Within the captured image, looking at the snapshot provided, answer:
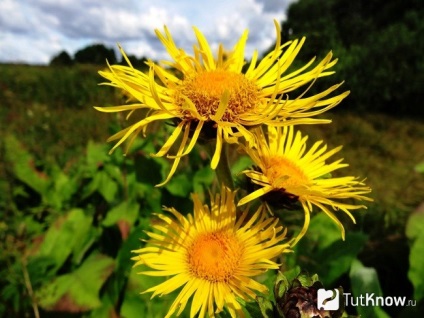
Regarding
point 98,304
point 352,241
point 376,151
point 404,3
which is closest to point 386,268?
point 352,241

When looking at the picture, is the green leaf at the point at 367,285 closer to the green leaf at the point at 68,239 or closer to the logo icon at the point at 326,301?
the logo icon at the point at 326,301

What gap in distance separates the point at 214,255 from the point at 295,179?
0.21m

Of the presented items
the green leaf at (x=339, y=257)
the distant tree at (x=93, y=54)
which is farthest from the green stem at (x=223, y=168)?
the distant tree at (x=93, y=54)

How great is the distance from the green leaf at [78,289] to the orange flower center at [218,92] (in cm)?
80

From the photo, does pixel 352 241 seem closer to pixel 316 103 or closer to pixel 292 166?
pixel 292 166

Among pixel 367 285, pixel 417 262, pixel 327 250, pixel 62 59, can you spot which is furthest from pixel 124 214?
pixel 62 59

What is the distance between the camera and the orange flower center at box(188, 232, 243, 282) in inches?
29.3

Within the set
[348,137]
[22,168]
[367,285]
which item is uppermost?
[348,137]

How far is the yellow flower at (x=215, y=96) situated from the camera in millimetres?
714

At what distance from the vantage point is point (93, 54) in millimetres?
11820

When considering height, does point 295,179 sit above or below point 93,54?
below

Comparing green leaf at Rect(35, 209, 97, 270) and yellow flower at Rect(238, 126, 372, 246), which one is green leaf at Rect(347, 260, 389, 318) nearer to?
yellow flower at Rect(238, 126, 372, 246)

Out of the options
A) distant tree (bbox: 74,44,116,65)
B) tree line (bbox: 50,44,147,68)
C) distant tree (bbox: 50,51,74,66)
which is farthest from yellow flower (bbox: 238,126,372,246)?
distant tree (bbox: 50,51,74,66)

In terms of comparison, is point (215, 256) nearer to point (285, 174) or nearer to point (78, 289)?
point (285, 174)
